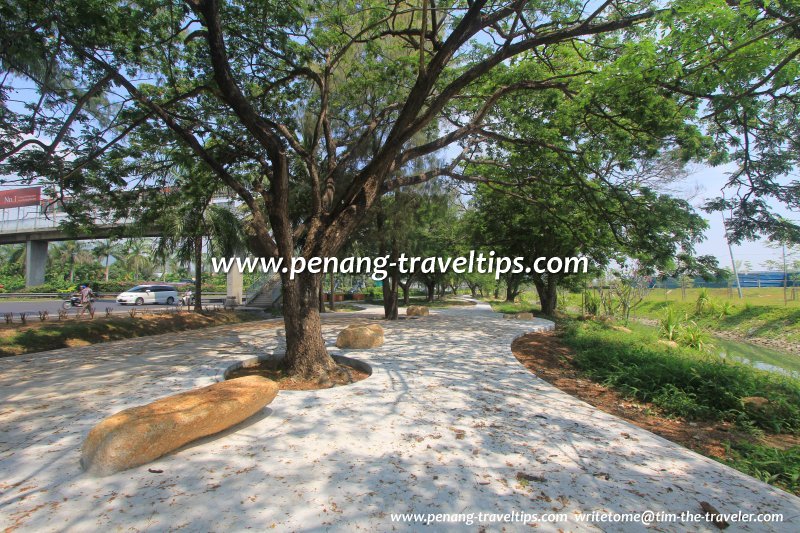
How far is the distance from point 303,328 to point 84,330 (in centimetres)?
763

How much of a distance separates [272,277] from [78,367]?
58.5ft

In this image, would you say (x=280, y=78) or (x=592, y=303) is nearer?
(x=280, y=78)

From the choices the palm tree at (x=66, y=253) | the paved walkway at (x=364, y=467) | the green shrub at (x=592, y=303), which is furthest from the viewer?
the palm tree at (x=66, y=253)

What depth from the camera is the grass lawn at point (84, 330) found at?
8.30m

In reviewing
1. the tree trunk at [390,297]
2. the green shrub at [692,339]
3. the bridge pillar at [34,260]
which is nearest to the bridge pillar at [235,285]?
the tree trunk at [390,297]

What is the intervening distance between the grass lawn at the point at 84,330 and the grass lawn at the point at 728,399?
1124 centimetres

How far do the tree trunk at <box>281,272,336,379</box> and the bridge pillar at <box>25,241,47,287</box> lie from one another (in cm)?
3420

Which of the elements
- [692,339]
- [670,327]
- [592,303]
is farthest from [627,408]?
[592,303]

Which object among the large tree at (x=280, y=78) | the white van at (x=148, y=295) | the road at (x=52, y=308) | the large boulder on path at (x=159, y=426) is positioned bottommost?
the road at (x=52, y=308)

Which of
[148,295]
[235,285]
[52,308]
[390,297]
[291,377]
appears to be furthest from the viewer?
[148,295]

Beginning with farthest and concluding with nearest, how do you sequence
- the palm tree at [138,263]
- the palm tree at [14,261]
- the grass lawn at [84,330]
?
1. the palm tree at [138,263]
2. the palm tree at [14,261]
3. the grass lawn at [84,330]

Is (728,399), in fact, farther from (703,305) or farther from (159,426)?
(703,305)

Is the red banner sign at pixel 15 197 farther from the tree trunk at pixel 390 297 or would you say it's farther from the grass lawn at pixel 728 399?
the grass lawn at pixel 728 399

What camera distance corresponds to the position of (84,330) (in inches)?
381
